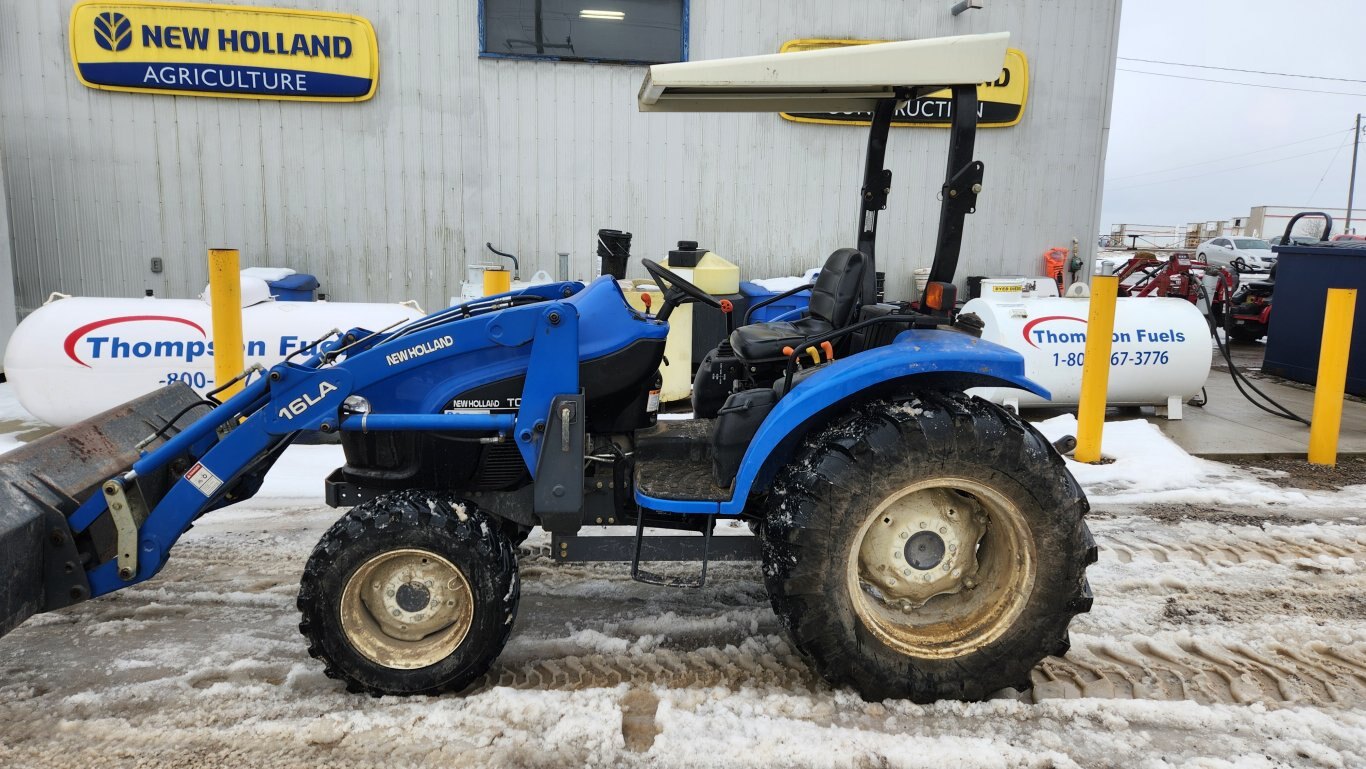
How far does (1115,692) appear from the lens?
116 inches

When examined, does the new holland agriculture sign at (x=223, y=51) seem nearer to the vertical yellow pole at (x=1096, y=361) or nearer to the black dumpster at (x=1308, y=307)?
the vertical yellow pole at (x=1096, y=361)

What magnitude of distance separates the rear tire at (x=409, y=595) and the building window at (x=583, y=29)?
272 inches

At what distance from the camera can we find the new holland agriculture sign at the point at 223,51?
26.8 feet

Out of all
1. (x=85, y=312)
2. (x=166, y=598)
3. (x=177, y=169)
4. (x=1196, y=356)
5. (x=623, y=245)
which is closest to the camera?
(x=166, y=598)

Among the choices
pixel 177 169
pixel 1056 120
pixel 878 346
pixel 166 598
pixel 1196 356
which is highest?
pixel 1056 120

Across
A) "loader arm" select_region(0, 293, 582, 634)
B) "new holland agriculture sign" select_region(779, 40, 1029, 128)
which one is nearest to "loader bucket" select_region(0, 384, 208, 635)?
"loader arm" select_region(0, 293, 582, 634)

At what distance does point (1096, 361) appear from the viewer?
582 cm

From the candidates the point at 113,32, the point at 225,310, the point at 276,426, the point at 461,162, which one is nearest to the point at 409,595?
the point at 276,426

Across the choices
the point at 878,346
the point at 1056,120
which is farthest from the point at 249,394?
the point at 1056,120

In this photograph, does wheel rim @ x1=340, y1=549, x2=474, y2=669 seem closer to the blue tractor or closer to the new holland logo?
the blue tractor

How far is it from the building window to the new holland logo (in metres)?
3.15

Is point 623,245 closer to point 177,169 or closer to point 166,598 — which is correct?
point 166,598

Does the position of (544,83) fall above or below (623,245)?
above

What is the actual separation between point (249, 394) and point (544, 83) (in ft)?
21.9
